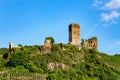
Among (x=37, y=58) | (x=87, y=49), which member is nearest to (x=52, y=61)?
(x=37, y=58)

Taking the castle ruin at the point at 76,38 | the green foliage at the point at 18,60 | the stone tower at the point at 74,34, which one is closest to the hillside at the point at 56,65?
the green foliage at the point at 18,60

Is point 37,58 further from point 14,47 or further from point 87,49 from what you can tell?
point 87,49

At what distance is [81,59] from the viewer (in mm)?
91750

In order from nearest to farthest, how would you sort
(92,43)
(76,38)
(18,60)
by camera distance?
(18,60) < (76,38) < (92,43)

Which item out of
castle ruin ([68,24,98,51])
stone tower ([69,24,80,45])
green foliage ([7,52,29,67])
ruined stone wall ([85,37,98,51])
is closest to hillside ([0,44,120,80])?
green foliage ([7,52,29,67])

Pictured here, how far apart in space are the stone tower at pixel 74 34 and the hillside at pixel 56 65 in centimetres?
222

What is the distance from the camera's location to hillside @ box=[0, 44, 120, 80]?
84.4m

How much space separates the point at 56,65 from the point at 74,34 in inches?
351

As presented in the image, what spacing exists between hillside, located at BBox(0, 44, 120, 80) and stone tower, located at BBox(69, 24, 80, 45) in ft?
7.30

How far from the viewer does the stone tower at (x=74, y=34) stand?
311ft

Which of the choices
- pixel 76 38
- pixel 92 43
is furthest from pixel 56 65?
pixel 92 43

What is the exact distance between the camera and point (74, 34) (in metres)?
95.4

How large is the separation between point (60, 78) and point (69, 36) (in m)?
13.3

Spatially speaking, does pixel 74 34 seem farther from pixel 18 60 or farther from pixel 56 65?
pixel 18 60
